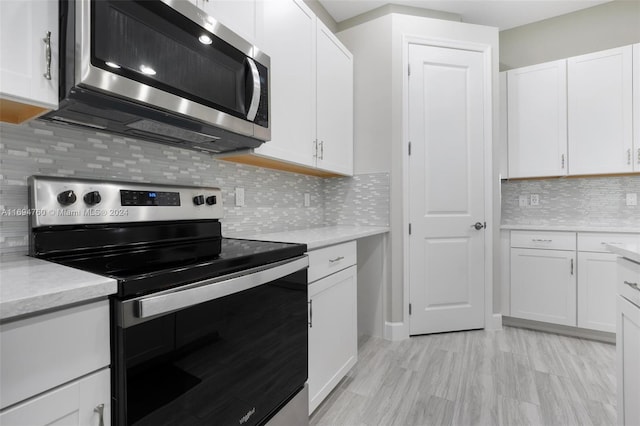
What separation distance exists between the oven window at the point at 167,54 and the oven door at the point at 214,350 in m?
0.66

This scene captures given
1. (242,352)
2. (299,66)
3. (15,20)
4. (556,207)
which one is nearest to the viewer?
(15,20)

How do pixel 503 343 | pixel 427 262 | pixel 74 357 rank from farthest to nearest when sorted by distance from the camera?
pixel 427 262 → pixel 503 343 → pixel 74 357

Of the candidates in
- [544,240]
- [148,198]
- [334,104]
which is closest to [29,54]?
[148,198]

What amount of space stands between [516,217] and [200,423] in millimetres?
3164

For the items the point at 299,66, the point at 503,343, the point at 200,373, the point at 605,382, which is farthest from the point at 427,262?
the point at 200,373

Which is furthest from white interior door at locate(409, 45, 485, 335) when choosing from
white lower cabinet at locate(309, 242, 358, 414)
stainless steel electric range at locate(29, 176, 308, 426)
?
stainless steel electric range at locate(29, 176, 308, 426)

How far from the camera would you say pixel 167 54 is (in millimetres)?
1021

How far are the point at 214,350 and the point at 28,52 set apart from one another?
92cm

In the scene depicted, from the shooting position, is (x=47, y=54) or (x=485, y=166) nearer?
(x=47, y=54)

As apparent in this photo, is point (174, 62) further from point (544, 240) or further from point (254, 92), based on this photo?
point (544, 240)

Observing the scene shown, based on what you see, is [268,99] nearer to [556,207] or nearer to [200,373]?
[200,373]

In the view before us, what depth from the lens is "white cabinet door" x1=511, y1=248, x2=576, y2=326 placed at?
2.51 meters

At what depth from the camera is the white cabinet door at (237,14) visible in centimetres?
123

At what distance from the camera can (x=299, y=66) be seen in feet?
5.91
